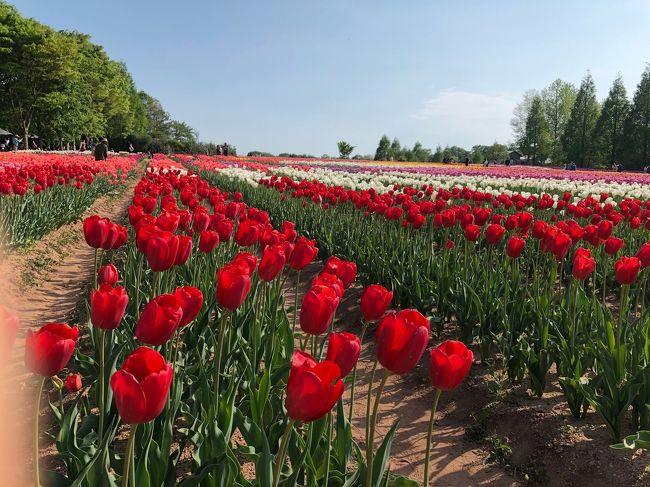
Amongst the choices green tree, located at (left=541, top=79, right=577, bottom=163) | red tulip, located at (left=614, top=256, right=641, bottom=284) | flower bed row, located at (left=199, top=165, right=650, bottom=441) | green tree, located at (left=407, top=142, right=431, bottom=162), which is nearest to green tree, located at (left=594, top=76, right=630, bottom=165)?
green tree, located at (left=541, top=79, right=577, bottom=163)

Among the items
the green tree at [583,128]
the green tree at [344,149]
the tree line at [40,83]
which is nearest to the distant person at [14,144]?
the tree line at [40,83]

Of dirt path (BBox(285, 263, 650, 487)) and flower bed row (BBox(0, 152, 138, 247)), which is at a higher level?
flower bed row (BBox(0, 152, 138, 247))

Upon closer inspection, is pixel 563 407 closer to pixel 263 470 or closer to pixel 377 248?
pixel 263 470

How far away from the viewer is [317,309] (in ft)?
6.22

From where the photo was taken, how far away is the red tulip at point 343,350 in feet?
4.94

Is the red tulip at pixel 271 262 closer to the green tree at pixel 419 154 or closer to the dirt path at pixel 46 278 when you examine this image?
the dirt path at pixel 46 278

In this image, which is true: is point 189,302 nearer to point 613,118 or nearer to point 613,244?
point 613,244

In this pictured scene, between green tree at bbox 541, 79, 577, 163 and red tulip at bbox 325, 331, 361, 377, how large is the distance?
87788 mm

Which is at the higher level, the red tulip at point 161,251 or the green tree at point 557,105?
the green tree at point 557,105

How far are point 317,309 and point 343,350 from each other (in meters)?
0.39

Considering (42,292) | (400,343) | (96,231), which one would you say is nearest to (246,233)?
(96,231)

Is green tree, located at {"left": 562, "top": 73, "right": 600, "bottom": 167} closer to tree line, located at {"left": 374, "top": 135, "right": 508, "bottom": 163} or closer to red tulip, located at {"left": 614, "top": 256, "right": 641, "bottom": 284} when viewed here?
tree line, located at {"left": 374, "top": 135, "right": 508, "bottom": 163}

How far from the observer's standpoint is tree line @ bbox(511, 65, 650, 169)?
6600cm

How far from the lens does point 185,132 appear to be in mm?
122188
